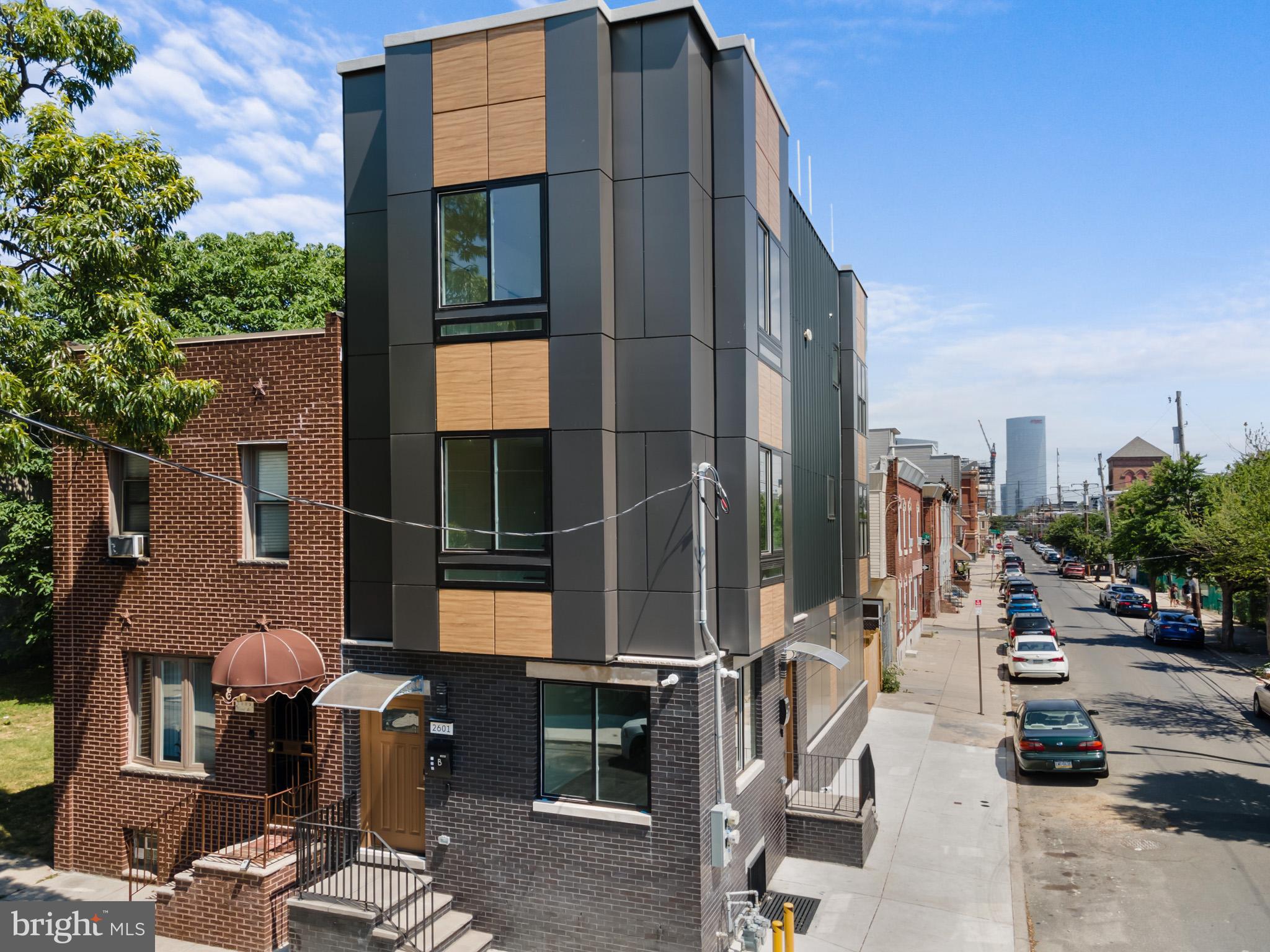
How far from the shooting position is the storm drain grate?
1097 centimetres

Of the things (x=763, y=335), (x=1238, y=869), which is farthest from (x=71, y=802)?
(x=1238, y=869)

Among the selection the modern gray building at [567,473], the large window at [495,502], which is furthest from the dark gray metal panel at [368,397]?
the large window at [495,502]

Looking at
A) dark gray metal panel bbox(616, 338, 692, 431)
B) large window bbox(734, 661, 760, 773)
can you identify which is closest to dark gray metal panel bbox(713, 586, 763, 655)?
large window bbox(734, 661, 760, 773)

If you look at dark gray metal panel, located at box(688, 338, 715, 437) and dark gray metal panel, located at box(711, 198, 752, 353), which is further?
dark gray metal panel, located at box(711, 198, 752, 353)

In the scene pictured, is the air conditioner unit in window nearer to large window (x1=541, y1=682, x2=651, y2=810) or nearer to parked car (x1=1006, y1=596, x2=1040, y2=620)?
large window (x1=541, y1=682, x2=651, y2=810)

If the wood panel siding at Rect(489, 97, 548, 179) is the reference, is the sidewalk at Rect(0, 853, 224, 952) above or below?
below

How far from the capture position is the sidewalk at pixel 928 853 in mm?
10773

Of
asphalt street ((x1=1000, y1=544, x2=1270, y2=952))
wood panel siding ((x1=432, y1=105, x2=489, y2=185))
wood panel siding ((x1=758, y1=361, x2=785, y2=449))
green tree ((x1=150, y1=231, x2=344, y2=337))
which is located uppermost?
green tree ((x1=150, y1=231, x2=344, y2=337))

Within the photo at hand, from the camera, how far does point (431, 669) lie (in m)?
10.8

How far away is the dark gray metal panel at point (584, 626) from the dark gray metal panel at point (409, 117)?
5114mm

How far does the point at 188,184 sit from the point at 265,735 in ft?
23.4

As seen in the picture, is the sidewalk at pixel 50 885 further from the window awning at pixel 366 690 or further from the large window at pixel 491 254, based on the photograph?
the large window at pixel 491 254

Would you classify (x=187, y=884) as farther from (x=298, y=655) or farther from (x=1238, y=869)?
(x=1238, y=869)

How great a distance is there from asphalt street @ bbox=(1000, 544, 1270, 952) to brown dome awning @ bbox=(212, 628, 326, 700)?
30.9 feet
